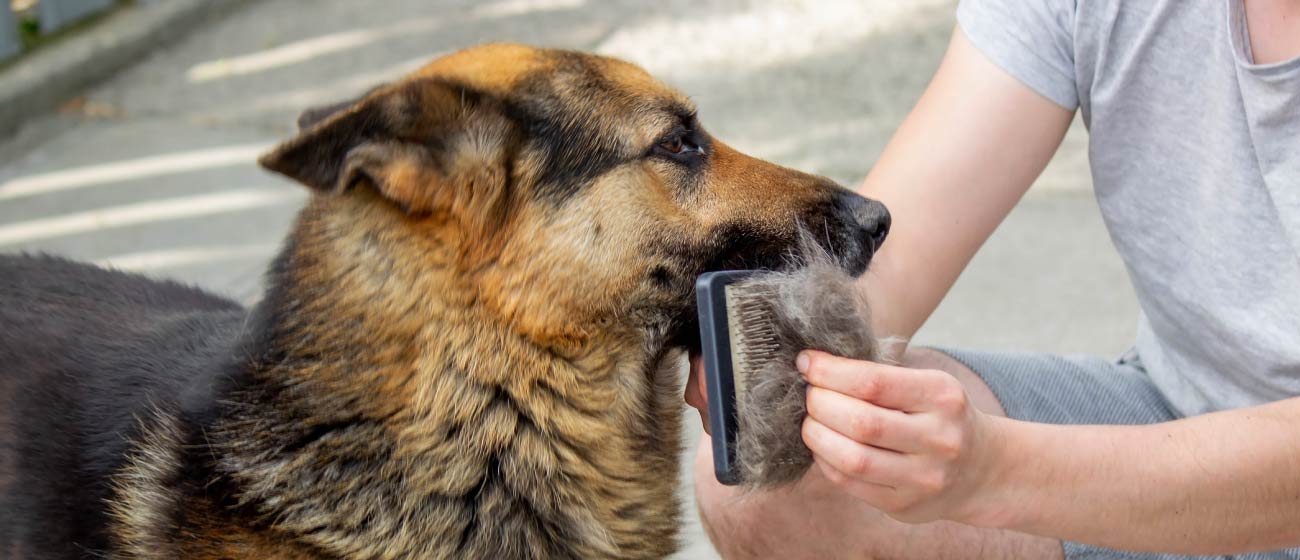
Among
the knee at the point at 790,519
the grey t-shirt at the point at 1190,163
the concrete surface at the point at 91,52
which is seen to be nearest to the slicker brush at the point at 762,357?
the knee at the point at 790,519

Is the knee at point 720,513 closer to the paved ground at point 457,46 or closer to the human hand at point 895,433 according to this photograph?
the human hand at point 895,433

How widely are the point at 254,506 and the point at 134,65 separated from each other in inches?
170

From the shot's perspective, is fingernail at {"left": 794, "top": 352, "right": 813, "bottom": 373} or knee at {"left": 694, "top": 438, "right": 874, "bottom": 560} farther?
knee at {"left": 694, "top": 438, "right": 874, "bottom": 560}

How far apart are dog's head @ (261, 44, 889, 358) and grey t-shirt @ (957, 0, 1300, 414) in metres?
0.52

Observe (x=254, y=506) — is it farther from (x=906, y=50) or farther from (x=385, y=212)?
(x=906, y=50)

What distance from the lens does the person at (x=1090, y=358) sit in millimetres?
1781

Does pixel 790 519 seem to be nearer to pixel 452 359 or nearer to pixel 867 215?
pixel 867 215

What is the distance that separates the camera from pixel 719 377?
6.02 ft

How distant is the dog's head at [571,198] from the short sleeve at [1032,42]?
1.58ft

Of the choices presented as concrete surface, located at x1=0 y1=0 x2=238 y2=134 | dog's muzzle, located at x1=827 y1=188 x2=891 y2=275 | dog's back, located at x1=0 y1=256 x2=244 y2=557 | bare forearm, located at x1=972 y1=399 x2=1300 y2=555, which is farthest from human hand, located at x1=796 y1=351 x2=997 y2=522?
concrete surface, located at x1=0 y1=0 x2=238 y2=134

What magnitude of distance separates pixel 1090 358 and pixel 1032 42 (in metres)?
0.66

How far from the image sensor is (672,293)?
2059mm

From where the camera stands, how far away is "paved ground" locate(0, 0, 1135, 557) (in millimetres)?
4070

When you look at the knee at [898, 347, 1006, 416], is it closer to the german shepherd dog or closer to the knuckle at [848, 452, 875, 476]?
the german shepherd dog
